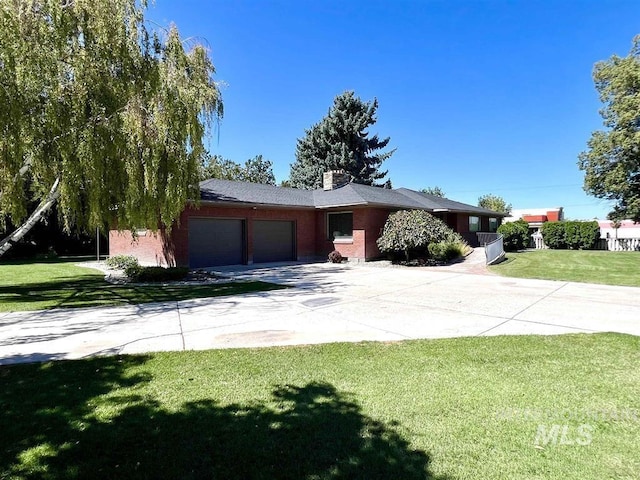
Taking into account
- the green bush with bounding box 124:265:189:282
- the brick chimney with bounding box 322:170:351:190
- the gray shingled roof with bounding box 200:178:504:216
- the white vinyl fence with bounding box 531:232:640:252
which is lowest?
the green bush with bounding box 124:265:189:282

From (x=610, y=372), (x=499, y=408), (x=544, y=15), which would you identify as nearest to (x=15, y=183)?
(x=499, y=408)

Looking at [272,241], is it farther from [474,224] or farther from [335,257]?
[474,224]

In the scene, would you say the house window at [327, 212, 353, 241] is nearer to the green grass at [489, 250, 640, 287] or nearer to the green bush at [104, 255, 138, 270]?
the green grass at [489, 250, 640, 287]

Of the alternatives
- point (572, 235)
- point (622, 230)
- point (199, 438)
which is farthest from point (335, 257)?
point (622, 230)

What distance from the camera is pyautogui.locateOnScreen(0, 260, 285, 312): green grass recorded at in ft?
27.2

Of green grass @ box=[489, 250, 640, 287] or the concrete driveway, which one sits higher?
green grass @ box=[489, 250, 640, 287]

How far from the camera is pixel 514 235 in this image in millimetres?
24891

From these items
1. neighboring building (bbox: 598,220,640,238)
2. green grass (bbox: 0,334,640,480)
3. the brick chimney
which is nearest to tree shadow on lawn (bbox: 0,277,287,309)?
green grass (bbox: 0,334,640,480)

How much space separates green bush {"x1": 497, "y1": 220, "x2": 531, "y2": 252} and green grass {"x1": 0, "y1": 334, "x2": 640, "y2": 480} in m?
21.7

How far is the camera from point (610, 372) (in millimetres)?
4023

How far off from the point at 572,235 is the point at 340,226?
18.6m

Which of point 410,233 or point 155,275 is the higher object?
Answer: point 410,233

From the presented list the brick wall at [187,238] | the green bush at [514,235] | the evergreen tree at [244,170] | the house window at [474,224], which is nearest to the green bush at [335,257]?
the brick wall at [187,238]

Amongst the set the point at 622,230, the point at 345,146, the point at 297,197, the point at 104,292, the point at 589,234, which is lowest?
the point at 104,292
